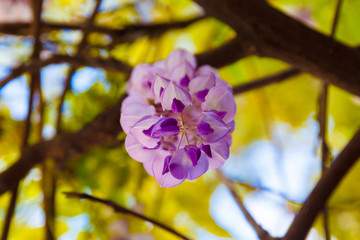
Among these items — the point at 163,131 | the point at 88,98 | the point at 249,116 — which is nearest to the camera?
the point at 163,131

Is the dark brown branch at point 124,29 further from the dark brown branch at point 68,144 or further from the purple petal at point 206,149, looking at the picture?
the purple petal at point 206,149

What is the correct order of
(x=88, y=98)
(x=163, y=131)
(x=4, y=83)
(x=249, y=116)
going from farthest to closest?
(x=249, y=116) → (x=88, y=98) → (x=4, y=83) → (x=163, y=131)

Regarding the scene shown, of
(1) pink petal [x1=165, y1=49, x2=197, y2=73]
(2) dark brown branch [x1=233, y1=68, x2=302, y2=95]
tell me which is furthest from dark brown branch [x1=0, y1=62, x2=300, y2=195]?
(1) pink petal [x1=165, y1=49, x2=197, y2=73]

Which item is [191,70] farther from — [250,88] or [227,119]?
[250,88]

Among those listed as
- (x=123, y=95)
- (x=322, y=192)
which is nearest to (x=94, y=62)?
(x=123, y=95)

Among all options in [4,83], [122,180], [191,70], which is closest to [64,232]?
[122,180]

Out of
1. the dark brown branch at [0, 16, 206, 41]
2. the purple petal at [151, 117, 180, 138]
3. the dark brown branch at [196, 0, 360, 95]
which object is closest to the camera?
the purple petal at [151, 117, 180, 138]

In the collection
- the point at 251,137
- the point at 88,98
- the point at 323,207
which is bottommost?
the point at 251,137

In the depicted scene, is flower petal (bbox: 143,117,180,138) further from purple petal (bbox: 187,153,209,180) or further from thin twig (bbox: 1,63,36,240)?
thin twig (bbox: 1,63,36,240)
